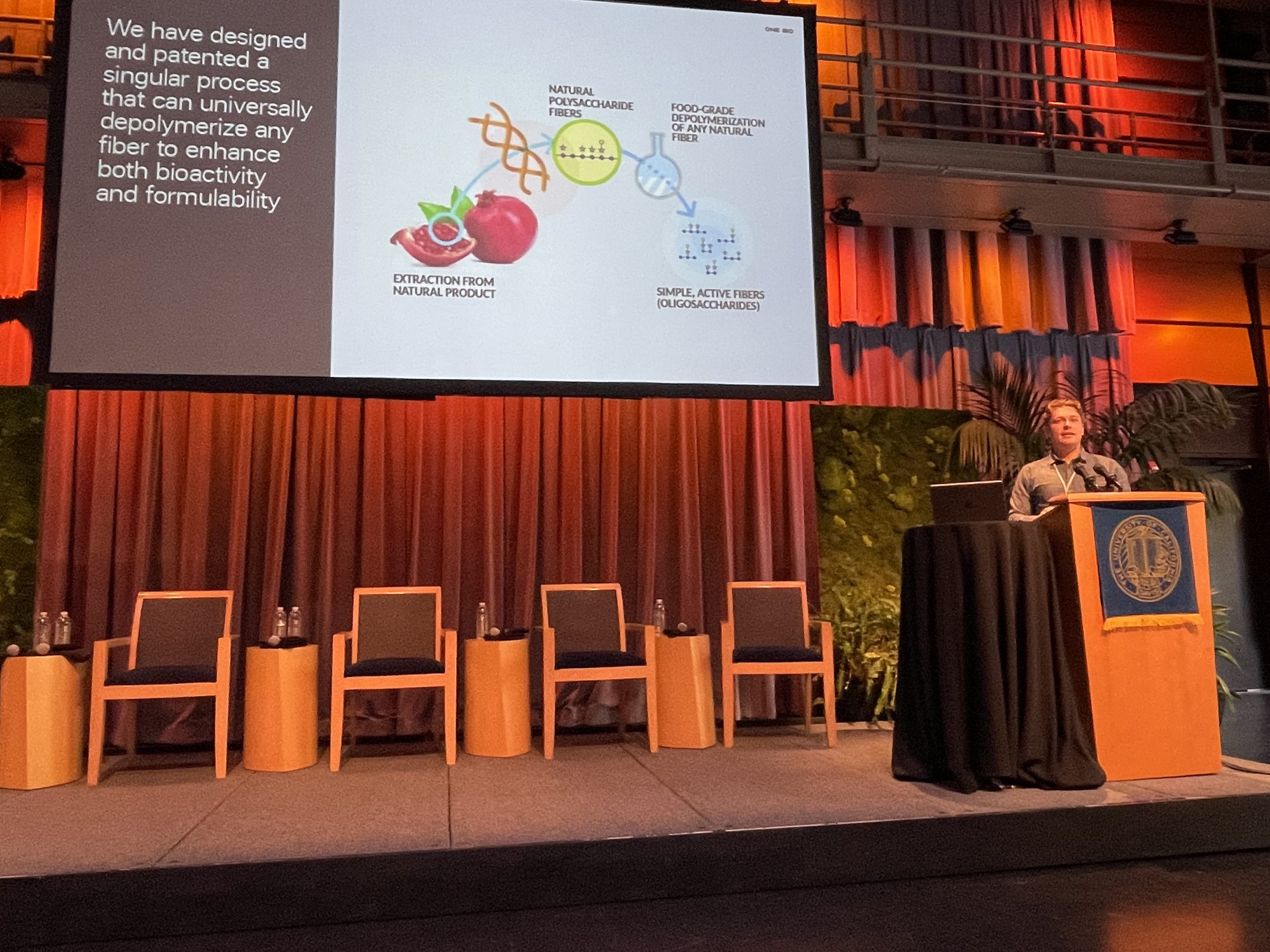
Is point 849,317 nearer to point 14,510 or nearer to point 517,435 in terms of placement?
point 517,435

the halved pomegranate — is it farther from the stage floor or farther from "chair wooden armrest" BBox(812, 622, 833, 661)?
"chair wooden armrest" BBox(812, 622, 833, 661)

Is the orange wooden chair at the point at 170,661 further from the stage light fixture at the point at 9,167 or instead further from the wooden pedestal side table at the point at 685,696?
the stage light fixture at the point at 9,167

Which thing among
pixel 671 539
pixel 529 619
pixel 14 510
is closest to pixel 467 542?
pixel 529 619

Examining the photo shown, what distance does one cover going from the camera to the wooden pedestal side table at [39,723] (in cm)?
345

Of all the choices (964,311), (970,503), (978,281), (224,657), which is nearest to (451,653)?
(224,657)

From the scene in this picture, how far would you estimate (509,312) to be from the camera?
3.84m

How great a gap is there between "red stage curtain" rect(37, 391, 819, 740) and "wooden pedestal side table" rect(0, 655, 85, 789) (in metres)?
0.73

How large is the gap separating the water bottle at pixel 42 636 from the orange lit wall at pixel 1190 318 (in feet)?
21.0

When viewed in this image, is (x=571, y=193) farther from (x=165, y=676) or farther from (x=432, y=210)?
(x=165, y=676)

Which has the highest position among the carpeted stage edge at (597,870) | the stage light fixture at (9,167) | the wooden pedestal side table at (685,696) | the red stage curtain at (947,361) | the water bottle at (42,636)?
the stage light fixture at (9,167)

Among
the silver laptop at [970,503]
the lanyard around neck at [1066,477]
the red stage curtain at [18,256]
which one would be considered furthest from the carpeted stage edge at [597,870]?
the red stage curtain at [18,256]

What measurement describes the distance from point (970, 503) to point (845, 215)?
8.36 ft

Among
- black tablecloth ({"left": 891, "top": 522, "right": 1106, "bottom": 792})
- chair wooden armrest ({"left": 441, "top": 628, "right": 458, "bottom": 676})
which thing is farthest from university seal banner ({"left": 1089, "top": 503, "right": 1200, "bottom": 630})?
chair wooden armrest ({"left": 441, "top": 628, "right": 458, "bottom": 676})

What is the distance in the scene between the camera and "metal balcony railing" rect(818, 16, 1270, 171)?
5309 millimetres
